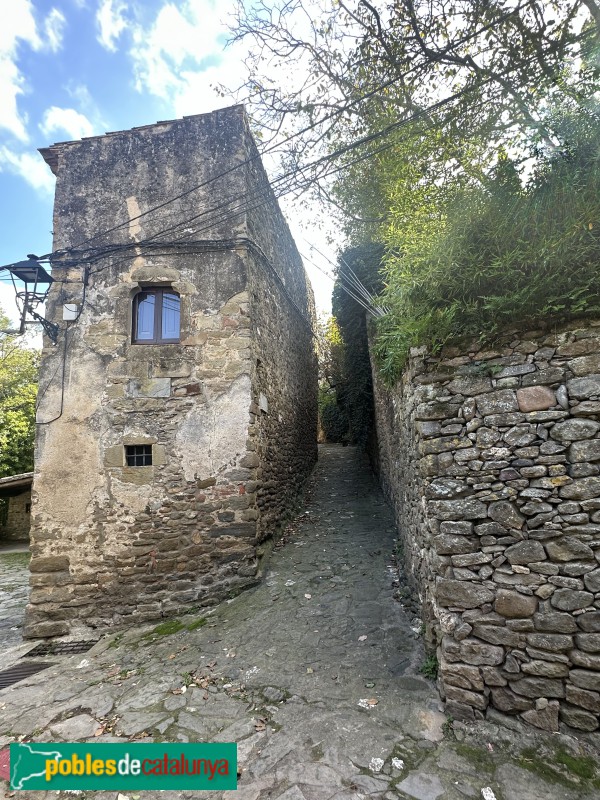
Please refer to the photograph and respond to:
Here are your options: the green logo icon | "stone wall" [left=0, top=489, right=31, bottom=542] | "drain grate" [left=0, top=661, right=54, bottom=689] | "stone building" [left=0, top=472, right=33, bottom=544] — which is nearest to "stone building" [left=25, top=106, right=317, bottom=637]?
"drain grate" [left=0, top=661, right=54, bottom=689]

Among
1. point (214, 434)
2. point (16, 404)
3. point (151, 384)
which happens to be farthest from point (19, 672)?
point (16, 404)

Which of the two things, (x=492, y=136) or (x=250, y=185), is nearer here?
(x=492, y=136)

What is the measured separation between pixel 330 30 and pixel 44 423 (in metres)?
6.43

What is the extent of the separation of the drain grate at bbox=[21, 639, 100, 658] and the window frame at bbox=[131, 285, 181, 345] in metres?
4.01

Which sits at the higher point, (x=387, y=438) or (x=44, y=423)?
(x=44, y=423)

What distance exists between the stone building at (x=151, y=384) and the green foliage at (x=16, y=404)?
1129cm

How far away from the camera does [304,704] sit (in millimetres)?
3014

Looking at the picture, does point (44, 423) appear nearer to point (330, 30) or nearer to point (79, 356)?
point (79, 356)

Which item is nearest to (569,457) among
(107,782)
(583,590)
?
(583,590)

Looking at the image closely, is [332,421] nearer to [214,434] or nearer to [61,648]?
[214,434]

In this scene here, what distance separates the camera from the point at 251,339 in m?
5.51

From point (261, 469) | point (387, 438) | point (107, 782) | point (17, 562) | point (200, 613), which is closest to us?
point (107, 782)

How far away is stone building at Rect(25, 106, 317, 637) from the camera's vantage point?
5.08 meters

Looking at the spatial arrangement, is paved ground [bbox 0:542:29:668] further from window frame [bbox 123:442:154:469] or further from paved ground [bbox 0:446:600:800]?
window frame [bbox 123:442:154:469]
